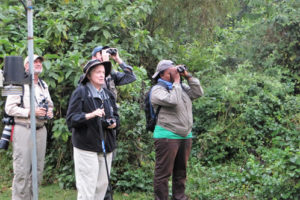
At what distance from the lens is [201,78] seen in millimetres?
9250

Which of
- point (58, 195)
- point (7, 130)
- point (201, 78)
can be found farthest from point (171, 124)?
point (201, 78)

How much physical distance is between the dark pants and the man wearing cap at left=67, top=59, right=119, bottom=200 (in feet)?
2.83

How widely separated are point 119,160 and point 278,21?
567 centimetres

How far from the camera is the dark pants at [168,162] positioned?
5297 mm

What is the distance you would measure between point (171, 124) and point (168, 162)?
1.66ft

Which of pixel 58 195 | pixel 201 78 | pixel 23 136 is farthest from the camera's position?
pixel 201 78

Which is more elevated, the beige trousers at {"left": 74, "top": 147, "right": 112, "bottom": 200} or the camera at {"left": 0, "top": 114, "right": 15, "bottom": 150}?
the camera at {"left": 0, "top": 114, "right": 15, "bottom": 150}

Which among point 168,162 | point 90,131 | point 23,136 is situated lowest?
point 168,162

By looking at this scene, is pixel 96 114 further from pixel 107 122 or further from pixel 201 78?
pixel 201 78

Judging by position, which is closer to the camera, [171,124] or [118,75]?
[171,124]

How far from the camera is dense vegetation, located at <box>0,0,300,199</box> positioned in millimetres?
6309

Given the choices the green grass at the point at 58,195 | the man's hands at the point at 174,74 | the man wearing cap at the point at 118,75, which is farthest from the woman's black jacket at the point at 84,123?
the green grass at the point at 58,195

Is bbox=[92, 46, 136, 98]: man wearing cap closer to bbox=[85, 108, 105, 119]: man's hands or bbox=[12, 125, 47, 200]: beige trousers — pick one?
bbox=[85, 108, 105, 119]: man's hands

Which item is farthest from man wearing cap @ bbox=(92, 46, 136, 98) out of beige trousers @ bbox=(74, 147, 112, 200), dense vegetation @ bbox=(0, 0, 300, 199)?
beige trousers @ bbox=(74, 147, 112, 200)
